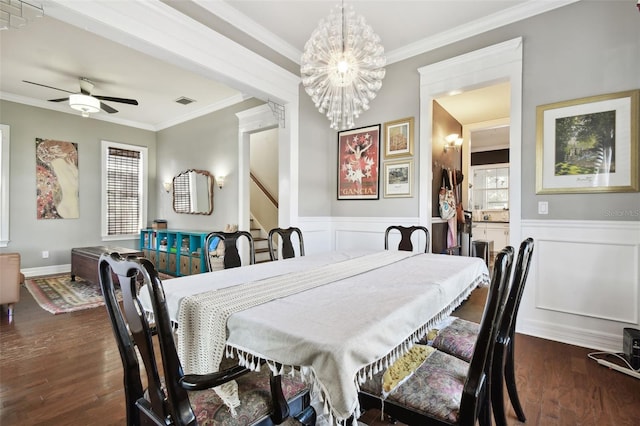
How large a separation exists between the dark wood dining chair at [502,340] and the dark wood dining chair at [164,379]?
80 centimetres

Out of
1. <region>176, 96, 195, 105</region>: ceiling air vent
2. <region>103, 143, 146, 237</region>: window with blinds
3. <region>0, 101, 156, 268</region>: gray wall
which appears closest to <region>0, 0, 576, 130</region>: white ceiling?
<region>176, 96, 195, 105</region>: ceiling air vent

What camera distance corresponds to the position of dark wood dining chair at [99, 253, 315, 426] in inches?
33.2

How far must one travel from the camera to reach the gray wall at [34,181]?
16.8 feet

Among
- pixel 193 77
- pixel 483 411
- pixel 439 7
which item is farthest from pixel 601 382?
pixel 193 77

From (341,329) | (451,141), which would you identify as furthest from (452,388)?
(451,141)

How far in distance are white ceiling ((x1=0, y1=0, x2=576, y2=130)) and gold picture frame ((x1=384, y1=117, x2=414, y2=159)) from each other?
0.80m

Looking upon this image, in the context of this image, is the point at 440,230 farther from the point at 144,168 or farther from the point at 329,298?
the point at 144,168

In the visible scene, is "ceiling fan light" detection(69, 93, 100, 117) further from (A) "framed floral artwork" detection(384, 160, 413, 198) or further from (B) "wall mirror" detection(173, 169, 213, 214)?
(A) "framed floral artwork" detection(384, 160, 413, 198)

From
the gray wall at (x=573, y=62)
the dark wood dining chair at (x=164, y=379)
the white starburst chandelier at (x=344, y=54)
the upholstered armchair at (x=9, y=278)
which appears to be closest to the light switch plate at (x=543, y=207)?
the gray wall at (x=573, y=62)

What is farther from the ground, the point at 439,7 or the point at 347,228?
the point at 439,7

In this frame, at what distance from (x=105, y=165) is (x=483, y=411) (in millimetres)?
7261

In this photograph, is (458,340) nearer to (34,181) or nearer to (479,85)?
(479,85)

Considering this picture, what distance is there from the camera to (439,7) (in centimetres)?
A: 285

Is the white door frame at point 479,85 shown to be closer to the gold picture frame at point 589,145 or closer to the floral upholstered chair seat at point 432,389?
the gold picture frame at point 589,145
